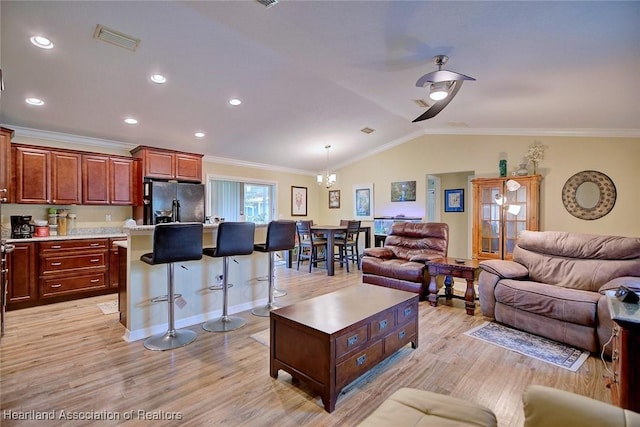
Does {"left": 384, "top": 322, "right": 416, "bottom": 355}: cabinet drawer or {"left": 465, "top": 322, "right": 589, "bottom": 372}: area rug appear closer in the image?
{"left": 384, "top": 322, "right": 416, "bottom": 355}: cabinet drawer

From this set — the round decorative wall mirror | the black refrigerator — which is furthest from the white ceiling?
the black refrigerator

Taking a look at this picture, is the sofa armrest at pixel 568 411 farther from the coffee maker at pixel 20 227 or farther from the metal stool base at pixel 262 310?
the coffee maker at pixel 20 227

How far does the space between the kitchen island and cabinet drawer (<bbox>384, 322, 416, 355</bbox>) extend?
6.74 ft

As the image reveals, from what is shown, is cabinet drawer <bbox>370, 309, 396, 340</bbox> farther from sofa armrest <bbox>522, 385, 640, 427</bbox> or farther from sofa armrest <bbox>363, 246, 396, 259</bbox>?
sofa armrest <bbox>363, 246, 396, 259</bbox>

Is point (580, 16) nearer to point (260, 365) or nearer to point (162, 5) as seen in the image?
point (162, 5)

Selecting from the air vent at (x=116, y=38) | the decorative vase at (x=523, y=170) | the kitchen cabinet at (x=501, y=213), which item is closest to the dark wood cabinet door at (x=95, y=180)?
the air vent at (x=116, y=38)

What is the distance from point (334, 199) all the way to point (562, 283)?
5852 millimetres

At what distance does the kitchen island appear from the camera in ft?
9.72

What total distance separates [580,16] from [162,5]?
311 centimetres

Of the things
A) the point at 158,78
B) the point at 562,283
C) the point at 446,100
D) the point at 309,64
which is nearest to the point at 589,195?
the point at 562,283

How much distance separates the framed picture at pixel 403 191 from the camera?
688 centimetres

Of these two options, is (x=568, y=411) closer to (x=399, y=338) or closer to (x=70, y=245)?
(x=399, y=338)

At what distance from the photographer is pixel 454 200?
281 inches

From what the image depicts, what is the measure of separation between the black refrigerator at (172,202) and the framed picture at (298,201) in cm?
302
